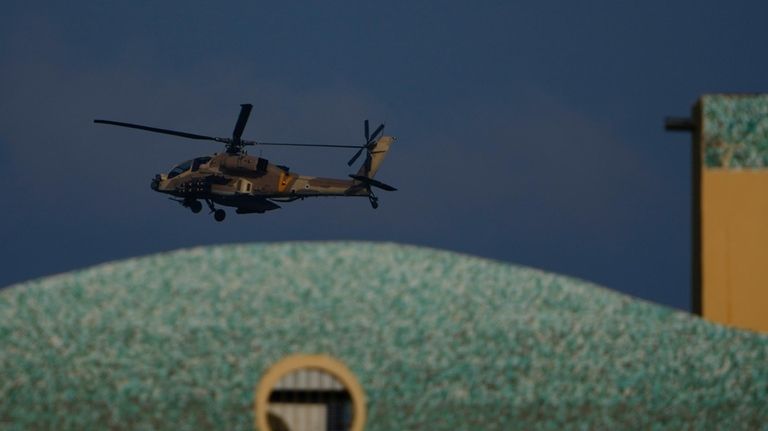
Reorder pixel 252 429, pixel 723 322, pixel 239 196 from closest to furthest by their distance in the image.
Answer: pixel 252 429, pixel 723 322, pixel 239 196

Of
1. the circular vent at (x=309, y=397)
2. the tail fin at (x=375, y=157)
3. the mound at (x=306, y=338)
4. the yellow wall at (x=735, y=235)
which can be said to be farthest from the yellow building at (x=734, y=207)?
the tail fin at (x=375, y=157)

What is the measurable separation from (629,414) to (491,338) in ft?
5.20

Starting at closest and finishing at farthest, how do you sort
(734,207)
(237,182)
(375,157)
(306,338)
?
(306,338)
(734,207)
(237,182)
(375,157)

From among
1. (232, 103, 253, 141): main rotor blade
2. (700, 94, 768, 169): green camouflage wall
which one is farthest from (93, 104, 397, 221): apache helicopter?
(700, 94, 768, 169): green camouflage wall

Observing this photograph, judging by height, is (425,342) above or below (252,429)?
above

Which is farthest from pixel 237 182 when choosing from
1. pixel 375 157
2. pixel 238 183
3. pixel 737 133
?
pixel 737 133

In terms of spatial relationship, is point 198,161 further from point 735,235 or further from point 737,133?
point 735,235

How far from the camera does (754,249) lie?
14328 mm

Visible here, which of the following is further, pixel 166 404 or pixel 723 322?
pixel 723 322

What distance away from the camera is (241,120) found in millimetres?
37844

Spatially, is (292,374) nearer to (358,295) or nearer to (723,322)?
(358,295)

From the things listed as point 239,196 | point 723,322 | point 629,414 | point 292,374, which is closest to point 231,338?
point 292,374

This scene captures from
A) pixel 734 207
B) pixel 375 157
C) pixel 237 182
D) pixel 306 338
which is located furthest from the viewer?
pixel 375 157

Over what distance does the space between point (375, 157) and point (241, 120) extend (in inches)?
246
